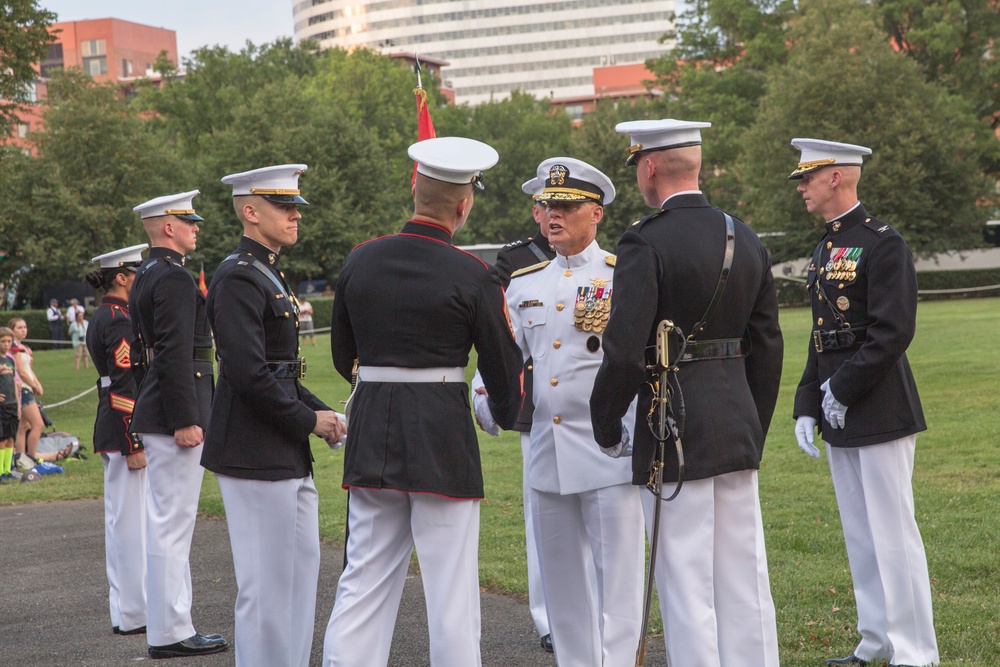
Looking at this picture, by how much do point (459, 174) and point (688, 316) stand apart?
102 centimetres

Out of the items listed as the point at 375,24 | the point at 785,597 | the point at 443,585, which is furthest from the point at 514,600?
the point at 375,24

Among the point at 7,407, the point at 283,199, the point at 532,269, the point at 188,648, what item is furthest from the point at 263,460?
the point at 7,407

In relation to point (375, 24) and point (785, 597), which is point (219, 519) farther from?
point (375, 24)

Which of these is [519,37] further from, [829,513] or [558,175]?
[558,175]

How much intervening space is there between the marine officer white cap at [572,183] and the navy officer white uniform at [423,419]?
899 mm

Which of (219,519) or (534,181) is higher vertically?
(534,181)

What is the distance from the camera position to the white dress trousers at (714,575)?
4223 mm

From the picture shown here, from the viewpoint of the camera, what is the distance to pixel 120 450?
273 inches

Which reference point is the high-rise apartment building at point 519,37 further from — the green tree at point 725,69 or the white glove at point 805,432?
the white glove at point 805,432

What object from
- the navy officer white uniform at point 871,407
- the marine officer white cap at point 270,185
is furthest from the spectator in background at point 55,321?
the navy officer white uniform at point 871,407

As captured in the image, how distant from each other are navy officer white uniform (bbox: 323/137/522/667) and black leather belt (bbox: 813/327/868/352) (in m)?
2.00

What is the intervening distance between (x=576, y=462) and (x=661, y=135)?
4.94ft

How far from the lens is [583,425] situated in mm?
5113

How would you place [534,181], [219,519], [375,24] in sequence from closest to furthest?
[534,181] → [219,519] → [375,24]
